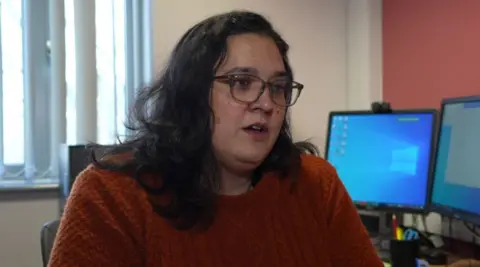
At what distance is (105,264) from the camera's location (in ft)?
3.14

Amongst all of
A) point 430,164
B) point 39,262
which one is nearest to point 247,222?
point 430,164

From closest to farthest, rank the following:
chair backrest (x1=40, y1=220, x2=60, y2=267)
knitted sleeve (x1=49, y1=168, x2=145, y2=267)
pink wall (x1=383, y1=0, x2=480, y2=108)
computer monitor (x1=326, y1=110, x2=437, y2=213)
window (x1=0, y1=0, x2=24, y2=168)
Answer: knitted sleeve (x1=49, y1=168, x2=145, y2=267) < chair backrest (x1=40, y1=220, x2=60, y2=267) < computer monitor (x1=326, y1=110, x2=437, y2=213) < pink wall (x1=383, y1=0, x2=480, y2=108) < window (x1=0, y1=0, x2=24, y2=168)

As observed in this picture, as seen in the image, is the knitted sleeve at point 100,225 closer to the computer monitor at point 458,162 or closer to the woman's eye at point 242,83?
the woman's eye at point 242,83

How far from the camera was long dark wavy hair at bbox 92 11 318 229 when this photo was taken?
3.42 ft

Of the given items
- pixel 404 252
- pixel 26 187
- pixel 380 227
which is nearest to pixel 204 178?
pixel 404 252

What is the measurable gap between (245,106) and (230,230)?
0.82 feet

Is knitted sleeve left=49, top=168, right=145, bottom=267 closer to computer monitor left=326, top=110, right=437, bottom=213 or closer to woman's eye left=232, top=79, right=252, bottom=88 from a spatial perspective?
woman's eye left=232, top=79, right=252, bottom=88

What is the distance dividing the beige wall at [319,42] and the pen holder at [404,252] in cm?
107

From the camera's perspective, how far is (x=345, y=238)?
46.6 inches

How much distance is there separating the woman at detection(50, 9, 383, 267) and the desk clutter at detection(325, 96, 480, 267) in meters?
0.62

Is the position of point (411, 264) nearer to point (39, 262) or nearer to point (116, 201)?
point (116, 201)

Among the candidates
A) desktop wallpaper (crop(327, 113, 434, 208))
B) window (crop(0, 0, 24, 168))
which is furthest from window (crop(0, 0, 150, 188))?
desktop wallpaper (crop(327, 113, 434, 208))

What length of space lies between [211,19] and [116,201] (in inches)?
16.6

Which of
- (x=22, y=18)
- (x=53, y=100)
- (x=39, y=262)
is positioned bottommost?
(x=39, y=262)
